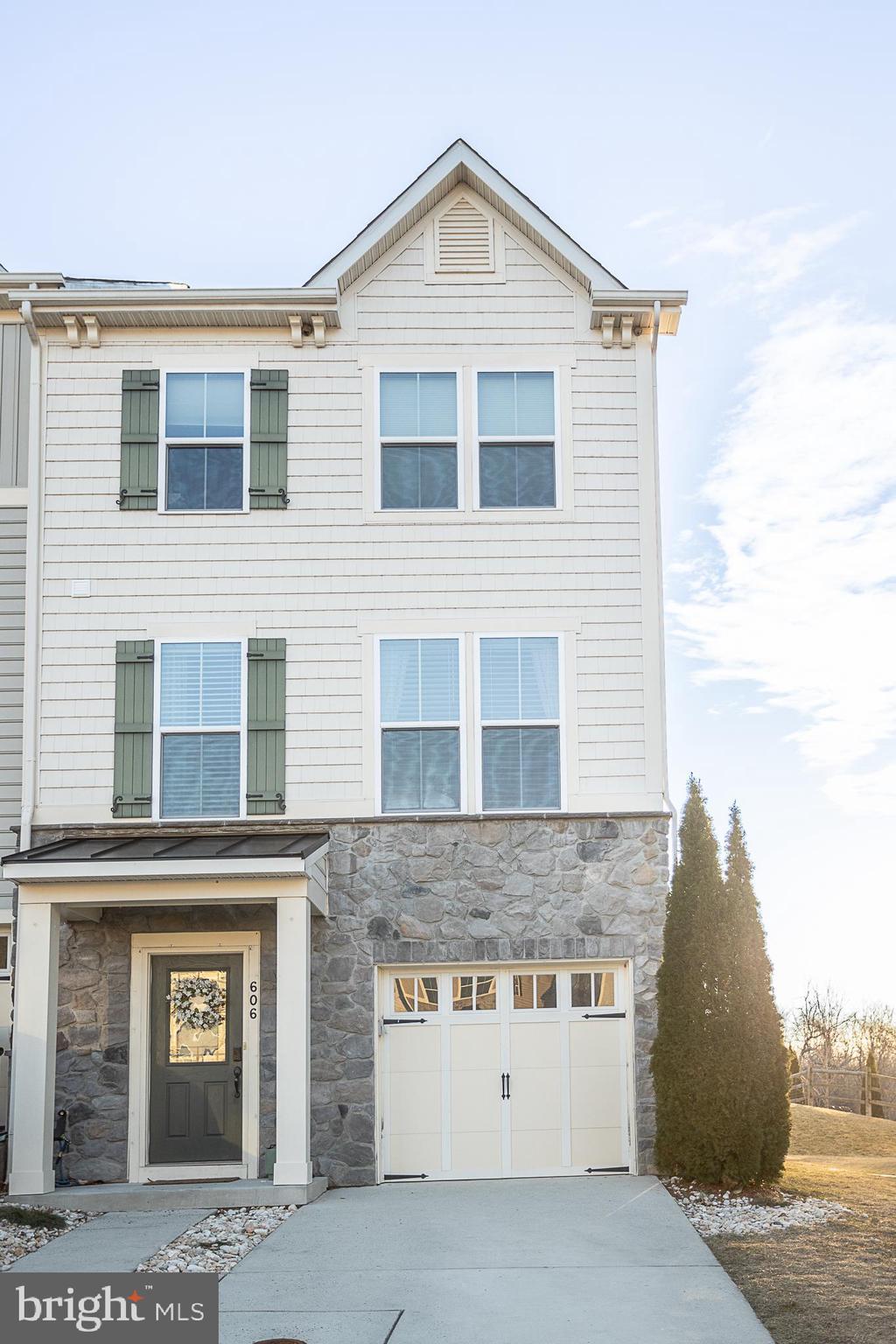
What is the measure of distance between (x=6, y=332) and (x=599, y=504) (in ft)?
20.2

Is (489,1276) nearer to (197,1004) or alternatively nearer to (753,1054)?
(753,1054)

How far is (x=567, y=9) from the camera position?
1325 cm

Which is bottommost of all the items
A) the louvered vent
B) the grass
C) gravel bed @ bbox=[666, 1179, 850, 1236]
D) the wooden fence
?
the wooden fence

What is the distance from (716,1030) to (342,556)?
5.31 meters

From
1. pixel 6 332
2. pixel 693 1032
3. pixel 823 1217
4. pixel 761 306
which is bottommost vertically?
pixel 823 1217

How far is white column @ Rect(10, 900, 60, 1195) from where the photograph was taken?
36.4 ft

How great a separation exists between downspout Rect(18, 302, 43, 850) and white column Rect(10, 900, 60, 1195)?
48.7 inches

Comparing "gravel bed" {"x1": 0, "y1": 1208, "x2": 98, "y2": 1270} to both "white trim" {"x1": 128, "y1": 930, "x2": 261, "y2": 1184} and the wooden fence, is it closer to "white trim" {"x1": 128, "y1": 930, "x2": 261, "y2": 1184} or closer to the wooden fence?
"white trim" {"x1": 128, "y1": 930, "x2": 261, "y2": 1184}

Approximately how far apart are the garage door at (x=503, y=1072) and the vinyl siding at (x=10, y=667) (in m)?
3.81

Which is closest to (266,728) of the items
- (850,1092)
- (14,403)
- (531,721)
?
(531,721)

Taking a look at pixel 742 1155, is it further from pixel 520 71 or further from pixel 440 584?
pixel 520 71

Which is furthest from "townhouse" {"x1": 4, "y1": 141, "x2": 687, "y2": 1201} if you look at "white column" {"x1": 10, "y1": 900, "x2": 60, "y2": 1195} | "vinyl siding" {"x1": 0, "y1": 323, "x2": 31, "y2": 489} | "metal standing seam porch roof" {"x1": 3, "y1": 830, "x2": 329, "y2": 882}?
"vinyl siding" {"x1": 0, "y1": 323, "x2": 31, "y2": 489}

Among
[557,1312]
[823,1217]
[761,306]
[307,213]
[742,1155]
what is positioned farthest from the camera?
[761,306]

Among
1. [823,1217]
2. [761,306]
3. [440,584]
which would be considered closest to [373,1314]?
[823,1217]
